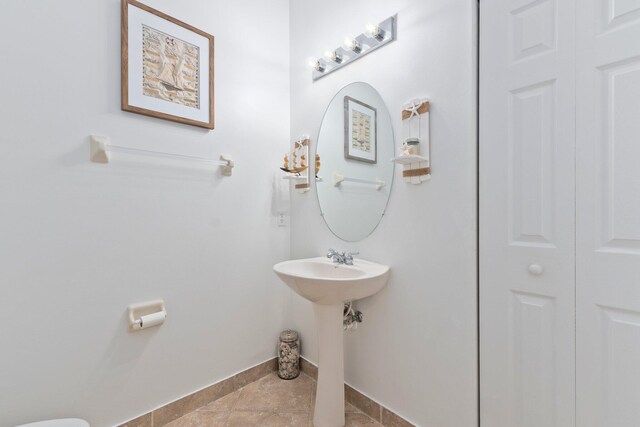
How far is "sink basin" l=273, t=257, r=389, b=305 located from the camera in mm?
1289

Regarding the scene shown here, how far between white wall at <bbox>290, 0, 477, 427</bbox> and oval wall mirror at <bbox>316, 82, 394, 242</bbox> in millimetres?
60

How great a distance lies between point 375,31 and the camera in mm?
1478

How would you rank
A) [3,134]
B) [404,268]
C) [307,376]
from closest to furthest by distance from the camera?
[3,134]
[404,268]
[307,376]

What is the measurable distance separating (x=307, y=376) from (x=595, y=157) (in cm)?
198

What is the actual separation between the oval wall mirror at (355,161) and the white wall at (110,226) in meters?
0.51

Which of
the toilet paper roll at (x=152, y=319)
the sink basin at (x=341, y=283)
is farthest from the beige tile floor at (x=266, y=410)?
the sink basin at (x=341, y=283)

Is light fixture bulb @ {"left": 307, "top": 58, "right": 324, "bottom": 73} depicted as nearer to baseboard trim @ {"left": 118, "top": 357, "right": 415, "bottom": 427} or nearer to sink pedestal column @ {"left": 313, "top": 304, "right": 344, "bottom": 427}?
sink pedestal column @ {"left": 313, "top": 304, "right": 344, "bottom": 427}

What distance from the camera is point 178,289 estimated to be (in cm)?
160

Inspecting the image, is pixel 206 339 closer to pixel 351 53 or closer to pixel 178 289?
pixel 178 289

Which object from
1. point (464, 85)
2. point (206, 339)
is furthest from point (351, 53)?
point (206, 339)

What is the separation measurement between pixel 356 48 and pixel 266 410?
2.17 metres

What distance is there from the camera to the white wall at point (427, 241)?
3.94 feet

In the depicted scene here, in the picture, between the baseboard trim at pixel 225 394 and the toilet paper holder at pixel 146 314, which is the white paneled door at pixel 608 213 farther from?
the toilet paper holder at pixel 146 314

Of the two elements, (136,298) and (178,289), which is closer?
(136,298)
